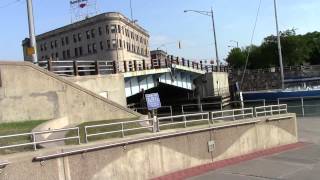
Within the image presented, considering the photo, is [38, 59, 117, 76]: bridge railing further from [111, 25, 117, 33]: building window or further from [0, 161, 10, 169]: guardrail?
[111, 25, 117, 33]: building window

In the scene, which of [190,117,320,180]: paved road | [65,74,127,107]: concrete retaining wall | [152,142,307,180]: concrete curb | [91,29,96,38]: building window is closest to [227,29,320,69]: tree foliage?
[91,29,96,38]: building window

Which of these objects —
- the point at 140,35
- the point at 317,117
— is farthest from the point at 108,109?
the point at 140,35

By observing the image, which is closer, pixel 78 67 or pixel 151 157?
pixel 151 157

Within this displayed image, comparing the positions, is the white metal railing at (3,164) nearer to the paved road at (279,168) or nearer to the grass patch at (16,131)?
the grass patch at (16,131)

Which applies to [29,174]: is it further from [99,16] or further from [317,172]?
[99,16]

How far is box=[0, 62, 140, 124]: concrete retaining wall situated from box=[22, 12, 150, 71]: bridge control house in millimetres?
85001

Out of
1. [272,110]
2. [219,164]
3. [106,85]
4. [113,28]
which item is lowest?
[219,164]

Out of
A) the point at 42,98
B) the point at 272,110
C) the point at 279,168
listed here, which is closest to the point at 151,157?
the point at 279,168

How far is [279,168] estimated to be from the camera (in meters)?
19.3

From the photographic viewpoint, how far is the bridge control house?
116062mm

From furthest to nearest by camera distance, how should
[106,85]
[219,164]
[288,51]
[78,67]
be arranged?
1. [288,51]
2. [106,85]
3. [78,67]
4. [219,164]

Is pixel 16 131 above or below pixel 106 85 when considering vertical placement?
below

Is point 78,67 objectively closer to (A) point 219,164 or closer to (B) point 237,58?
(A) point 219,164

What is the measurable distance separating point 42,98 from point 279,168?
1050 cm
